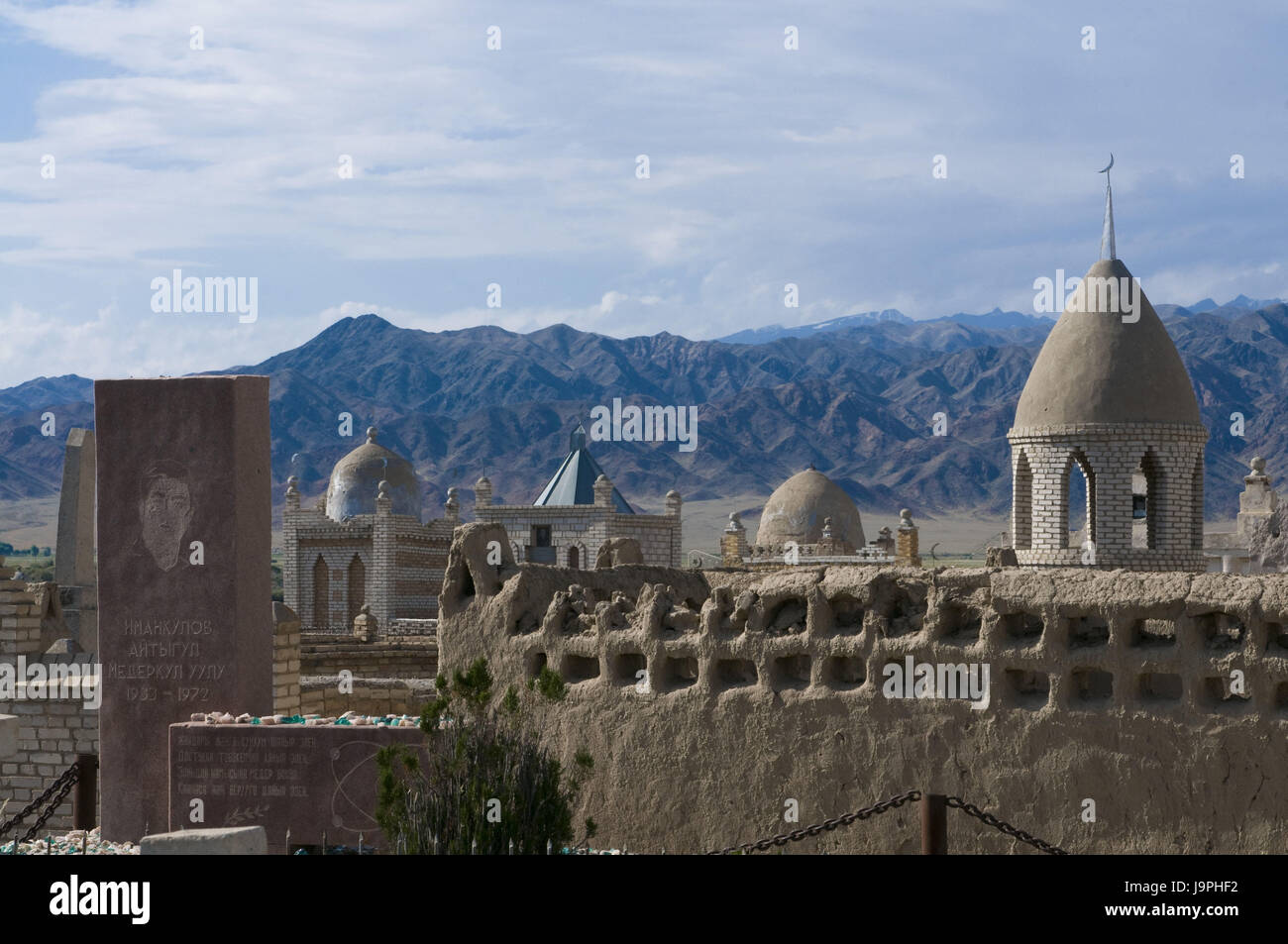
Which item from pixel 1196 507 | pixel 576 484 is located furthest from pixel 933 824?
pixel 576 484

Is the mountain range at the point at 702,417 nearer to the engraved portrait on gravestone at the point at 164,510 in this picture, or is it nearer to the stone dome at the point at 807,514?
the stone dome at the point at 807,514

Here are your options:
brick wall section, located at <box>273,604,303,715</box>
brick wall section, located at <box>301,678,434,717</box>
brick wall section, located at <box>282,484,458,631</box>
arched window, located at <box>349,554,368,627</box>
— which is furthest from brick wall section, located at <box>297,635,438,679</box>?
arched window, located at <box>349,554,368,627</box>

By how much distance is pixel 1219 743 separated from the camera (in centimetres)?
974

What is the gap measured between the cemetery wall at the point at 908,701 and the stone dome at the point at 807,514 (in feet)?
96.8

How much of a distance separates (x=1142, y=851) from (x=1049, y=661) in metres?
1.28

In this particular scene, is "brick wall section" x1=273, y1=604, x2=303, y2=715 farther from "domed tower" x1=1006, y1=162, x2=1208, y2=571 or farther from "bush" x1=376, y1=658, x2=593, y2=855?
"domed tower" x1=1006, y1=162, x2=1208, y2=571

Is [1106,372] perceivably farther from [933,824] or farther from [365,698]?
[933,824]

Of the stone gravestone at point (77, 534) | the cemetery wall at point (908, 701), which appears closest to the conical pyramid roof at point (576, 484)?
the stone gravestone at point (77, 534)

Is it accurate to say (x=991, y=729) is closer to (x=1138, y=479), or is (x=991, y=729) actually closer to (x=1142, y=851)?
(x=1142, y=851)

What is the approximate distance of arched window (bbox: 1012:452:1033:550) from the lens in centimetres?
2264

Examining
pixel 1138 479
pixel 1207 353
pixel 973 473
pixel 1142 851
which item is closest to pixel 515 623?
pixel 1142 851

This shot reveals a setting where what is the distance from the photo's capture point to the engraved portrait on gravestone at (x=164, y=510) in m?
12.1

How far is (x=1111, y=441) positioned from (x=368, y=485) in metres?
31.4

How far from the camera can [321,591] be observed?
1762 inches
